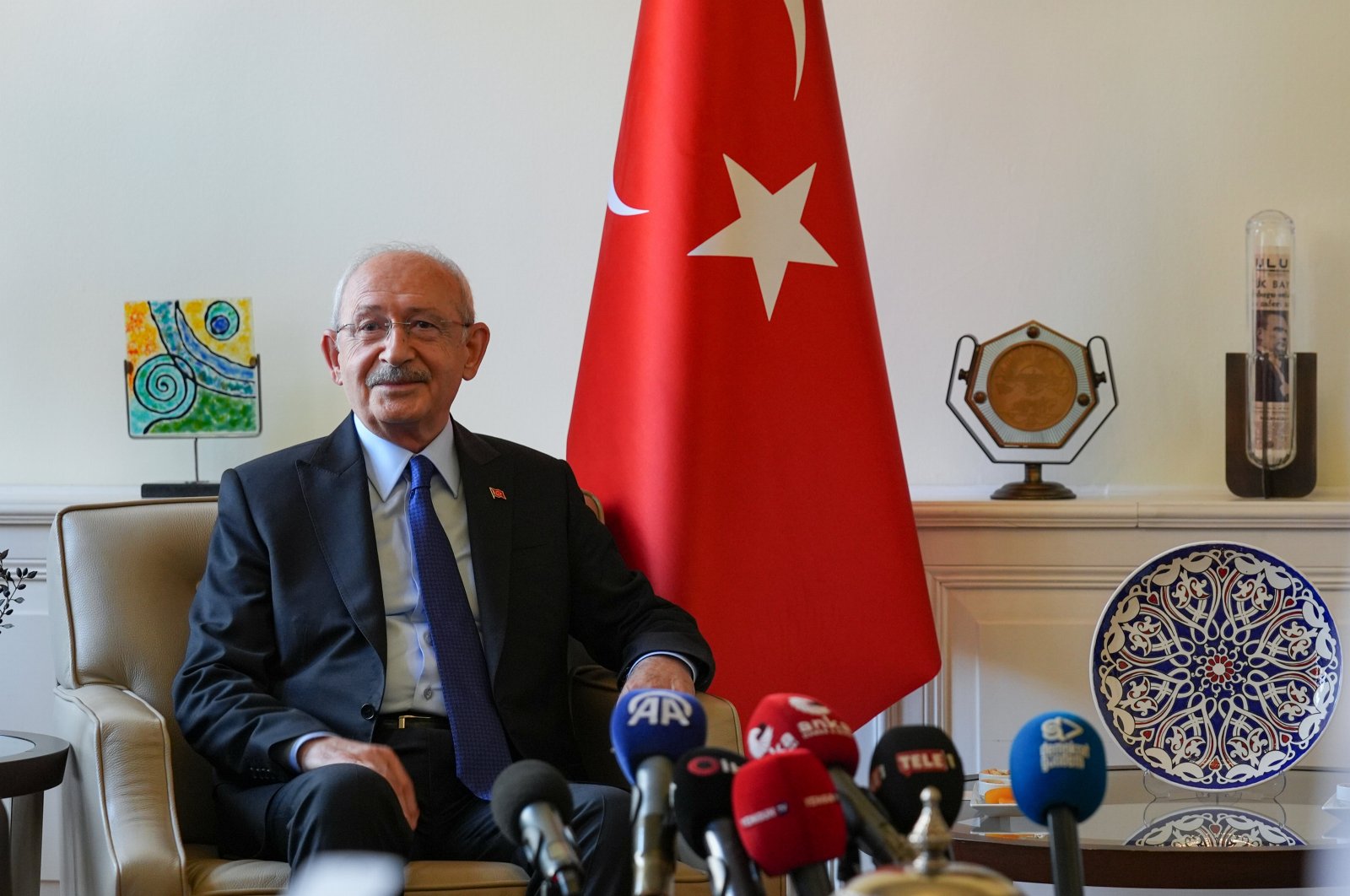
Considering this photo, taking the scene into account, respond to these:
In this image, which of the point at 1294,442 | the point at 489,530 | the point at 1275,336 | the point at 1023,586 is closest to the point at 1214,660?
the point at 1023,586

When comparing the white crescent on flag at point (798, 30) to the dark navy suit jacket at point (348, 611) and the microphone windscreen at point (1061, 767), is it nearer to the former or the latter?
the dark navy suit jacket at point (348, 611)

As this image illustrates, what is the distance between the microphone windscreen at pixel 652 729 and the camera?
102 cm

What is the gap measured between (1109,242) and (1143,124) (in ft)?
0.83

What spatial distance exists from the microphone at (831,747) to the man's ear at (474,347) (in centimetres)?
132

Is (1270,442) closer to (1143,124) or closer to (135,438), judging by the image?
(1143,124)

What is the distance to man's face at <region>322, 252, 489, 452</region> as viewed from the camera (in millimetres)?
2141

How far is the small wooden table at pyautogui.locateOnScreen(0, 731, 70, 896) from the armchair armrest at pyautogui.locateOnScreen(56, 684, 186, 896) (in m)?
0.04

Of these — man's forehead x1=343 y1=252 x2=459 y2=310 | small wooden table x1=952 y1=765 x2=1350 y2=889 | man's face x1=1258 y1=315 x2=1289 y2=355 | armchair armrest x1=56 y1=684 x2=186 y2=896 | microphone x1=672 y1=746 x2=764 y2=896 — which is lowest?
small wooden table x1=952 y1=765 x2=1350 y2=889

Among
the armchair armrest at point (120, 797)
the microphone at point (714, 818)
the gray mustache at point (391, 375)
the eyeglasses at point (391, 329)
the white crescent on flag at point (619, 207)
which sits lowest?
the armchair armrest at point (120, 797)

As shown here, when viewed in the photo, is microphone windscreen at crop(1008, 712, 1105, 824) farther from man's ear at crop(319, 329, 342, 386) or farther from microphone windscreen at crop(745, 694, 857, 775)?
man's ear at crop(319, 329, 342, 386)

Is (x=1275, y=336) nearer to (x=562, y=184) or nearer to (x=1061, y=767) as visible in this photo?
(x=562, y=184)

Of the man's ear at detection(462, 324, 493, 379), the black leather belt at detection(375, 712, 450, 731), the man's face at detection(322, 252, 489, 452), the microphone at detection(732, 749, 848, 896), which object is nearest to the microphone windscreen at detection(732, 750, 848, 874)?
the microphone at detection(732, 749, 848, 896)

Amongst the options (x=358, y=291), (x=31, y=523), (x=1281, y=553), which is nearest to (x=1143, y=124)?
(x=1281, y=553)

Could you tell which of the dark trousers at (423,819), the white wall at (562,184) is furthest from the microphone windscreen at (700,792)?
the white wall at (562,184)
